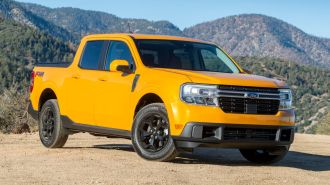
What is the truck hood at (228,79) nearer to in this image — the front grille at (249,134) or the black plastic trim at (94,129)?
the front grille at (249,134)

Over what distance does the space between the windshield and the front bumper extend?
1377mm

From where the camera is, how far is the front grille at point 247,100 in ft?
25.2

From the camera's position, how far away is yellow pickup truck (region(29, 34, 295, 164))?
765 cm

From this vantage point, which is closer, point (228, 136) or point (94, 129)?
point (228, 136)

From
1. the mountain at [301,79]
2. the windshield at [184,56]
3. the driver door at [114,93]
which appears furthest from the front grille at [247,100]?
the mountain at [301,79]

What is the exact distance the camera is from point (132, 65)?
8.61 m

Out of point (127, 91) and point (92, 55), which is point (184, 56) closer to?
point (127, 91)

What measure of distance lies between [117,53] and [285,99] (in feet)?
8.09

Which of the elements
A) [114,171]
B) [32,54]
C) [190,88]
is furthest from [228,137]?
[32,54]

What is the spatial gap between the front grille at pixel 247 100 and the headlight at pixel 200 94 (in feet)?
0.28

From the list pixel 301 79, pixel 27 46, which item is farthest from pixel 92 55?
pixel 301 79

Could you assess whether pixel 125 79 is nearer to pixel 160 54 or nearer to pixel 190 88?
pixel 160 54

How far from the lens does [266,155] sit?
8.98 metres

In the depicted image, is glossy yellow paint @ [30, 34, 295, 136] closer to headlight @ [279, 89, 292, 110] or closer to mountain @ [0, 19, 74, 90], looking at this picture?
headlight @ [279, 89, 292, 110]
